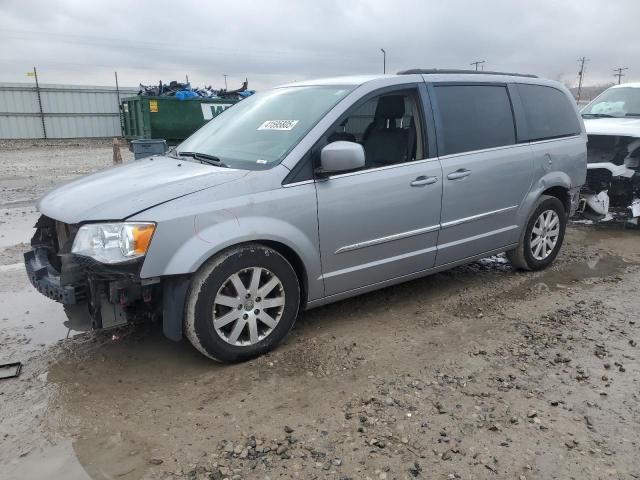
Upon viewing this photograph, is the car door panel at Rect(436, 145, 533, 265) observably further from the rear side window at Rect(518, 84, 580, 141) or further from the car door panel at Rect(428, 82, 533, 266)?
the rear side window at Rect(518, 84, 580, 141)

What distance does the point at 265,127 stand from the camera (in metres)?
3.90

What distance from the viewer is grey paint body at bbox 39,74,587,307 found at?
3.06 metres

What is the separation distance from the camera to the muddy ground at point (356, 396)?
97.9 inches

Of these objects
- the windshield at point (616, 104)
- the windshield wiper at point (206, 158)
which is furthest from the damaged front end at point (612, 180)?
the windshield wiper at point (206, 158)

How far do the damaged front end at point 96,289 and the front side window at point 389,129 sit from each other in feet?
5.77

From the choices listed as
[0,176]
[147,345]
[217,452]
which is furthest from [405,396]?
[0,176]

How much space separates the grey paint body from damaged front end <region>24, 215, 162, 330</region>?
0.12m

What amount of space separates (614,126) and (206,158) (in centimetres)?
607

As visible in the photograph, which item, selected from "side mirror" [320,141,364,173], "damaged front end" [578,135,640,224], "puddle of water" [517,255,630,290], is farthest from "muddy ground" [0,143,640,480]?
"damaged front end" [578,135,640,224]

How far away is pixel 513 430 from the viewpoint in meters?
2.70

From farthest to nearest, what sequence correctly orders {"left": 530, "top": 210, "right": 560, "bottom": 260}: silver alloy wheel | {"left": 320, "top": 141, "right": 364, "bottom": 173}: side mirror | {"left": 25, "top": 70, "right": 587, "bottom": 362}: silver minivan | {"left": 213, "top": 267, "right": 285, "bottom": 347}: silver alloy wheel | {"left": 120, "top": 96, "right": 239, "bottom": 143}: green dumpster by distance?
{"left": 120, "top": 96, "right": 239, "bottom": 143}: green dumpster → {"left": 530, "top": 210, "right": 560, "bottom": 260}: silver alloy wheel → {"left": 320, "top": 141, "right": 364, "bottom": 173}: side mirror → {"left": 213, "top": 267, "right": 285, "bottom": 347}: silver alloy wheel → {"left": 25, "top": 70, "right": 587, "bottom": 362}: silver minivan

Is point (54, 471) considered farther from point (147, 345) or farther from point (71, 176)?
point (71, 176)

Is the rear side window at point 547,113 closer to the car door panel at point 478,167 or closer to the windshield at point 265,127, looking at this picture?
the car door panel at point 478,167

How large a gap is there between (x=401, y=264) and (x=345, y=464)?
6.17ft
